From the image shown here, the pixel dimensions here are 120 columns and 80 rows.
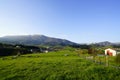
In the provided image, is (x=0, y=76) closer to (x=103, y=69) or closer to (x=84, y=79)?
(x=84, y=79)

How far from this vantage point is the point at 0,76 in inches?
1220

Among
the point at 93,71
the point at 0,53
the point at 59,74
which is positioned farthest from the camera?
the point at 0,53

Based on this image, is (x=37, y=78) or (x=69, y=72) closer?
(x=37, y=78)

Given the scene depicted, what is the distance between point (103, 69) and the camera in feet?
126

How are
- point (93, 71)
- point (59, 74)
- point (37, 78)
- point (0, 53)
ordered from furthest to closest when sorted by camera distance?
point (0, 53)
point (93, 71)
point (59, 74)
point (37, 78)

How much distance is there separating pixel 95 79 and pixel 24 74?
13.7 m

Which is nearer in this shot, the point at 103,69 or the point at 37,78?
the point at 37,78

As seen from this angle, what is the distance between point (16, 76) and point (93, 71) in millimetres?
16194

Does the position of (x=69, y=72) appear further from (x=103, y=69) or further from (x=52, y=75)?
(x=103, y=69)

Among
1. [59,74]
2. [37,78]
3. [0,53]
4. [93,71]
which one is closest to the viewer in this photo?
[37,78]

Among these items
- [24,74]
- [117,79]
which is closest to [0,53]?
[24,74]

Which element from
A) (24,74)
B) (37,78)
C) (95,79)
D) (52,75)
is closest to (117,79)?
(95,79)

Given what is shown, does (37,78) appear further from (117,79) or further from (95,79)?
(117,79)

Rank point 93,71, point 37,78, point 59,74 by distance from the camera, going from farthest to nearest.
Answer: point 93,71, point 59,74, point 37,78
